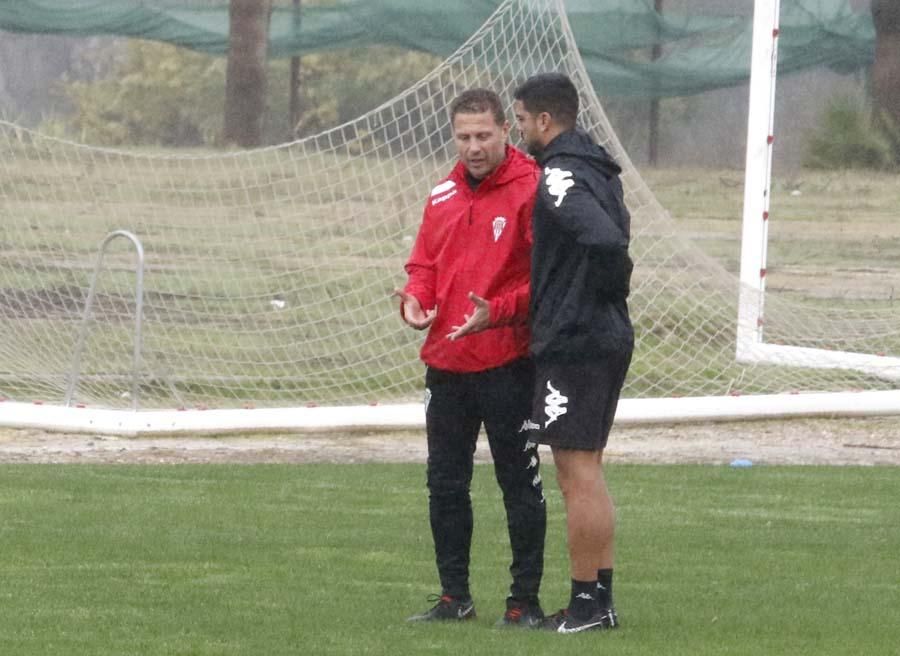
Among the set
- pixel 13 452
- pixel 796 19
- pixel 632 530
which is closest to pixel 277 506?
pixel 632 530

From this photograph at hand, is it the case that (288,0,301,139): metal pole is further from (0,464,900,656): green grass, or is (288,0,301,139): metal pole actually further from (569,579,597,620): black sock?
(569,579,597,620): black sock

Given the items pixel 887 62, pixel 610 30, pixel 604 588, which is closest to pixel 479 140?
pixel 604 588

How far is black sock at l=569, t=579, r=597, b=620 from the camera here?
7324 millimetres

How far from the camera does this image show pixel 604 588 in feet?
24.4

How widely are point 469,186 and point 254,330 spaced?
8.11 meters

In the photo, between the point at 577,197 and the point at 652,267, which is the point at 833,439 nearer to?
the point at 652,267

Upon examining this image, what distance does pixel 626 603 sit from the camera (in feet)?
26.5

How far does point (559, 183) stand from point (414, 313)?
28.1 inches

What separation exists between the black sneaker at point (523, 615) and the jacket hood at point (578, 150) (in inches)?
60.8

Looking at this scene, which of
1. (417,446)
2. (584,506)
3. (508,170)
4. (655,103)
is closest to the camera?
(584,506)

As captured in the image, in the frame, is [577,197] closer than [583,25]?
Yes

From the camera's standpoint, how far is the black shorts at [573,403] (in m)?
7.14

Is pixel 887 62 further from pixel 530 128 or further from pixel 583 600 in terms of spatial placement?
pixel 583 600

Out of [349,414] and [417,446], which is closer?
[417,446]
